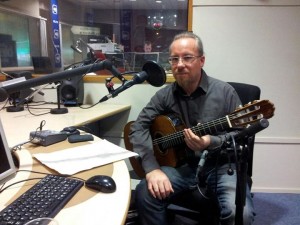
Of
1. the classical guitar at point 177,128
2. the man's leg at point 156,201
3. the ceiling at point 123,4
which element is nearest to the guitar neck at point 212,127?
the classical guitar at point 177,128

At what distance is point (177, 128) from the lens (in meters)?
1.59

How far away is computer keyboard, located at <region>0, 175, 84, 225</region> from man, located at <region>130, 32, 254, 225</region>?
607 millimetres

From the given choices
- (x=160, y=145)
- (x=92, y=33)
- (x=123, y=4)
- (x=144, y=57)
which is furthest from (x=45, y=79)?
(x=123, y=4)

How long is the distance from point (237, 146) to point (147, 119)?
2.71 ft

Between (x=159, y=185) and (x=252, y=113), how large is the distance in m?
0.57

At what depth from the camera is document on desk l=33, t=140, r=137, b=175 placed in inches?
39.1

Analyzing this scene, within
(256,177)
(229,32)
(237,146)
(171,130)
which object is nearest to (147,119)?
(171,130)

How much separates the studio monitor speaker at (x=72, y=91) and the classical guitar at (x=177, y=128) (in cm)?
77

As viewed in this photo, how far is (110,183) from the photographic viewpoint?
825 millimetres

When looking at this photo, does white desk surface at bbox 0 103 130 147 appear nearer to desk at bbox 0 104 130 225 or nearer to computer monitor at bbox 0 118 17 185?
desk at bbox 0 104 130 225

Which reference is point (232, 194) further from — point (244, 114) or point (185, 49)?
point (185, 49)

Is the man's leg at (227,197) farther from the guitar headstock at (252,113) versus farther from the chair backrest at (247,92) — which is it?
the chair backrest at (247,92)

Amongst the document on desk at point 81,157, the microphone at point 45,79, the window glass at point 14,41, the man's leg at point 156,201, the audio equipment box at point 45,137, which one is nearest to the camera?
the microphone at point 45,79

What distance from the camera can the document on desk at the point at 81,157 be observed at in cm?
99
